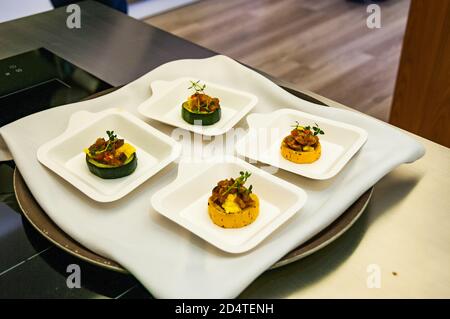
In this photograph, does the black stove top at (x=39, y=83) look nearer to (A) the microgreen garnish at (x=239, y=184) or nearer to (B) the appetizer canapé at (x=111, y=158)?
(B) the appetizer canapé at (x=111, y=158)

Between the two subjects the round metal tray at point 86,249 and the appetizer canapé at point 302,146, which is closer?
the round metal tray at point 86,249

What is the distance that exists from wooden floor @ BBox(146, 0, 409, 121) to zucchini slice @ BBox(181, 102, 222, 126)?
1560 mm

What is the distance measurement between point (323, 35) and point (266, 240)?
2698 millimetres

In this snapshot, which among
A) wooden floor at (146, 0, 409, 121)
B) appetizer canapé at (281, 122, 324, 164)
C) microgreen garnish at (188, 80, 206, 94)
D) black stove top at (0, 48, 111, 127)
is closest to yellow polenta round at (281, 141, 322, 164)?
appetizer canapé at (281, 122, 324, 164)

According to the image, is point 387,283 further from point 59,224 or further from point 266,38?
point 266,38

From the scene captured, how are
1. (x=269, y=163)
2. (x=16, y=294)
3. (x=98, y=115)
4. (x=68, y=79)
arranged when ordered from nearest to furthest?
(x=16, y=294) < (x=269, y=163) < (x=98, y=115) < (x=68, y=79)

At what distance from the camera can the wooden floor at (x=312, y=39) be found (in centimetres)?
273

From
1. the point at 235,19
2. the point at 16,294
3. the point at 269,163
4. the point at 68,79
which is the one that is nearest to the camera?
the point at 16,294

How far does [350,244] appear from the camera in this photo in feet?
2.71

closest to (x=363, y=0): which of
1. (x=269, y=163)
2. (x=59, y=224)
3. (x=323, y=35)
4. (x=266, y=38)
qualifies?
(x=323, y=35)

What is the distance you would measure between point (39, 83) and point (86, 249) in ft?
2.08

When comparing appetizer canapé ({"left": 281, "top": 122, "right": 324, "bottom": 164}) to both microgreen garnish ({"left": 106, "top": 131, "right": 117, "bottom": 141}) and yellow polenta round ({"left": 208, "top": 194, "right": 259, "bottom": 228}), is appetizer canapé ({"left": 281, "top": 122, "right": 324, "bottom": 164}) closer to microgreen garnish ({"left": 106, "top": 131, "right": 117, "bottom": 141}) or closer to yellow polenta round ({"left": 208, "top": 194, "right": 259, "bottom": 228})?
yellow polenta round ({"left": 208, "top": 194, "right": 259, "bottom": 228})

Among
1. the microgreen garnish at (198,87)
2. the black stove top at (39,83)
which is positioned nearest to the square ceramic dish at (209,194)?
the microgreen garnish at (198,87)

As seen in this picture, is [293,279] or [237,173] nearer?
[293,279]
